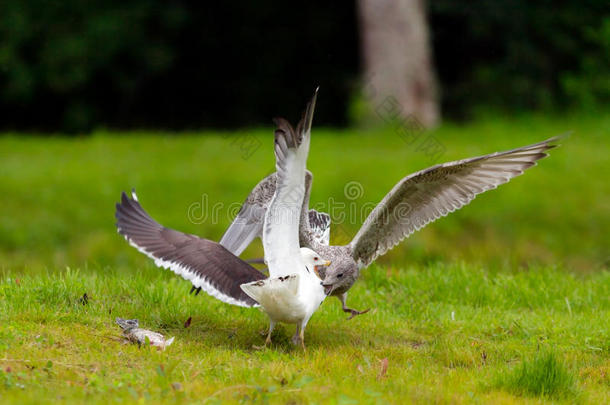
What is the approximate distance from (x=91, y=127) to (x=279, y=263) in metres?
14.5

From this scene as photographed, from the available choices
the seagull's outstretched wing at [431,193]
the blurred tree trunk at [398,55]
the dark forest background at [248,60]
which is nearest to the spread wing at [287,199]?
the seagull's outstretched wing at [431,193]

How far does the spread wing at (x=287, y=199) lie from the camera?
4.71 m

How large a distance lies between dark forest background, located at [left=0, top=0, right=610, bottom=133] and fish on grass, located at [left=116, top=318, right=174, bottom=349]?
38.8 feet

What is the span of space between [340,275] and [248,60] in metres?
14.6

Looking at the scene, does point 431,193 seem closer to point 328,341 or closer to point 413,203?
point 413,203

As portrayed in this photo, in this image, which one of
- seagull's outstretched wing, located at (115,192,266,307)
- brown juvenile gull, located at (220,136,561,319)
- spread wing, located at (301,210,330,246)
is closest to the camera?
seagull's outstretched wing, located at (115,192,266,307)

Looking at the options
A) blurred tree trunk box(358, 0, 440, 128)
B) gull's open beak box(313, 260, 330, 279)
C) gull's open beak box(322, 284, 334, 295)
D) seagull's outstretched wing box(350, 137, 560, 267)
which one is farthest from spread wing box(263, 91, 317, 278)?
blurred tree trunk box(358, 0, 440, 128)

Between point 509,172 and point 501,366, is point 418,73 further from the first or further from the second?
point 501,366

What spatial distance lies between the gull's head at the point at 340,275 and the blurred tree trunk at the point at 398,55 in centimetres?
979

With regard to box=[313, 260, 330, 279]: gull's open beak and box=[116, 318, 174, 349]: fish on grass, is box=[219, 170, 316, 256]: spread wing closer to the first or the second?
box=[313, 260, 330, 279]: gull's open beak

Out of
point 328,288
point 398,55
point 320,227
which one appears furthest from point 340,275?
point 398,55

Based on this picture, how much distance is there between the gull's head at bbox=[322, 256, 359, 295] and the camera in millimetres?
5723

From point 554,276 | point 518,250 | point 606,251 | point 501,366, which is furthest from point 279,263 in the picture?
point 606,251

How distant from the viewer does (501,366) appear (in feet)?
17.1
